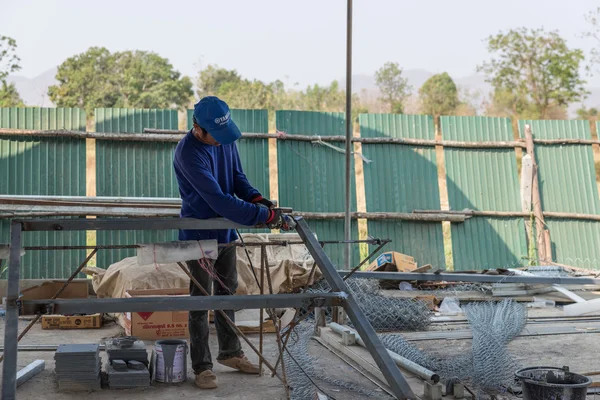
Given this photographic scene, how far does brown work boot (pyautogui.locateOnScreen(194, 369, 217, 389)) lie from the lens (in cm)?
462

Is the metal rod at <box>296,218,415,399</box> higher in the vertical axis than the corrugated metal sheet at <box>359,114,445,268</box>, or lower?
lower

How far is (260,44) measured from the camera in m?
61.4

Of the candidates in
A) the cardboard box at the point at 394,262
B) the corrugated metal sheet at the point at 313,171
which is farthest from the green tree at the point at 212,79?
the cardboard box at the point at 394,262

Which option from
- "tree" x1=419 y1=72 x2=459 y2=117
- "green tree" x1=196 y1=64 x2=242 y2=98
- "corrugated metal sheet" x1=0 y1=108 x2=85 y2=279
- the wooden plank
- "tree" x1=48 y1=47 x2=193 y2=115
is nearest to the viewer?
the wooden plank

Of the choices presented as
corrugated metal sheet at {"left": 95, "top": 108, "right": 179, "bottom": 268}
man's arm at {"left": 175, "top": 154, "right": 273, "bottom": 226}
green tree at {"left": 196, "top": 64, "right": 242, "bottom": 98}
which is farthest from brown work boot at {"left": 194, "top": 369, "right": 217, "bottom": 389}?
green tree at {"left": 196, "top": 64, "right": 242, "bottom": 98}

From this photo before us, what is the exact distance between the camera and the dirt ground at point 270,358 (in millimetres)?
4504

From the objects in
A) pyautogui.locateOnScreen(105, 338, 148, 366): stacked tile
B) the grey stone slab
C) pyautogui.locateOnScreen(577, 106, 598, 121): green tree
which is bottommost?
the grey stone slab

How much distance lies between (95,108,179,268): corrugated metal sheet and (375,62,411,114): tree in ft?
59.9

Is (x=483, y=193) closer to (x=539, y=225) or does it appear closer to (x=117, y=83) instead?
(x=539, y=225)

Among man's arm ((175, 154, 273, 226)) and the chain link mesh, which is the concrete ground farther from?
the chain link mesh

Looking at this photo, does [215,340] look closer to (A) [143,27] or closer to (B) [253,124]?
(B) [253,124]

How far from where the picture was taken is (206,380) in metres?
4.63

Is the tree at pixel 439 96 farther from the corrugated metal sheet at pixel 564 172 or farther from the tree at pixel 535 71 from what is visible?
the corrugated metal sheet at pixel 564 172

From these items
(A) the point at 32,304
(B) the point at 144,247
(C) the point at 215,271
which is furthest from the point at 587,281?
(A) the point at 32,304
